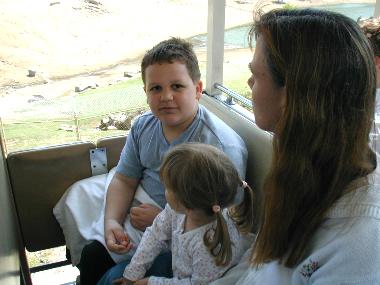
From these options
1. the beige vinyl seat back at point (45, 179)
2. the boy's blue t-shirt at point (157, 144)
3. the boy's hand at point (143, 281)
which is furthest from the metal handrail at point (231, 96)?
the boy's hand at point (143, 281)

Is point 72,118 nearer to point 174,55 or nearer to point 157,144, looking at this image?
point 157,144

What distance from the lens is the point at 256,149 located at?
145 centimetres

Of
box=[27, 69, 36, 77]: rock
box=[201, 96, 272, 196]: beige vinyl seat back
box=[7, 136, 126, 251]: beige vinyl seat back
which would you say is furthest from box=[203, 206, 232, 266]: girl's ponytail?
box=[27, 69, 36, 77]: rock

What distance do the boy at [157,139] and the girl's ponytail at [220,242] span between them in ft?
1.00

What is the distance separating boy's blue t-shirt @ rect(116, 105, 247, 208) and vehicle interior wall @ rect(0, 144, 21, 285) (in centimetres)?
42

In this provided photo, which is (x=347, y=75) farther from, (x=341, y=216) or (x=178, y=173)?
(x=178, y=173)

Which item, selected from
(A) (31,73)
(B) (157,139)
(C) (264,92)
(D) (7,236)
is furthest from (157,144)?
(A) (31,73)

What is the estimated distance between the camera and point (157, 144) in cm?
151

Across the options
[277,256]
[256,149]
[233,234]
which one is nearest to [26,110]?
[256,149]

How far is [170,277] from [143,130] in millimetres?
564

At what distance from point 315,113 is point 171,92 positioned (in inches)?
32.3

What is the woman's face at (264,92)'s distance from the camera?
705 mm

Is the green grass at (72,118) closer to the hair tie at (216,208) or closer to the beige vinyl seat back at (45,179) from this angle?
the beige vinyl seat back at (45,179)

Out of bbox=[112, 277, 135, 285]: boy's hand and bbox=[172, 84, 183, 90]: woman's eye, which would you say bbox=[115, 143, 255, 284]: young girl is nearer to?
bbox=[112, 277, 135, 285]: boy's hand
